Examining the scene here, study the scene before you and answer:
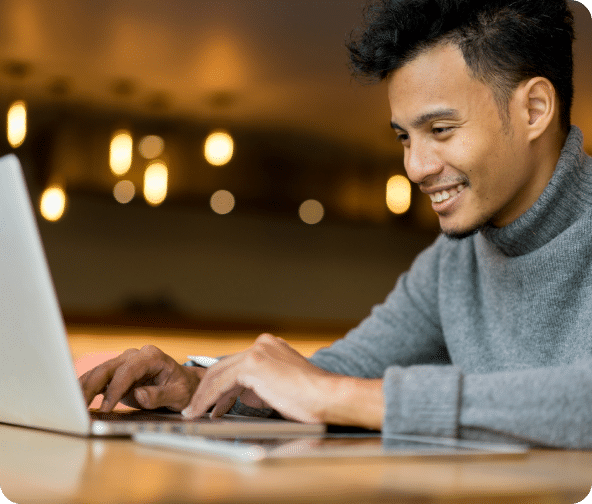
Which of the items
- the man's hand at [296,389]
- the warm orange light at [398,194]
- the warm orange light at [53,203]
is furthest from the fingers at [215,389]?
the warm orange light at [398,194]

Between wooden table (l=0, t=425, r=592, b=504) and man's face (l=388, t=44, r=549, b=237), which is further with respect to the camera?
man's face (l=388, t=44, r=549, b=237)

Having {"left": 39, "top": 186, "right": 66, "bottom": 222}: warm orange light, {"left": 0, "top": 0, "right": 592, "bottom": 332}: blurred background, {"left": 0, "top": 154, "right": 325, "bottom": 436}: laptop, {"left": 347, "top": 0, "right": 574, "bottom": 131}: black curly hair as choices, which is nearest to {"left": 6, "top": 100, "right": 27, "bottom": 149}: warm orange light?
{"left": 0, "top": 0, "right": 592, "bottom": 332}: blurred background

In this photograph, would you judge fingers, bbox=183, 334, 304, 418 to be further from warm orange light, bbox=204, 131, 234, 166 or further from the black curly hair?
warm orange light, bbox=204, 131, 234, 166

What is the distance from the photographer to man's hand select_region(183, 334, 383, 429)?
0.74 meters

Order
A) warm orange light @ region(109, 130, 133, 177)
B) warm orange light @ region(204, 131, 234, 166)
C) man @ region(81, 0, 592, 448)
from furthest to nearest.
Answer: warm orange light @ region(204, 131, 234, 166) → warm orange light @ region(109, 130, 133, 177) → man @ region(81, 0, 592, 448)

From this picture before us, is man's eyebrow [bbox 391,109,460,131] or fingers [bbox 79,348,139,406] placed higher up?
man's eyebrow [bbox 391,109,460,131]

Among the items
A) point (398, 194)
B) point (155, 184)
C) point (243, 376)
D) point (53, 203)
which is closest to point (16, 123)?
point (53, 203)

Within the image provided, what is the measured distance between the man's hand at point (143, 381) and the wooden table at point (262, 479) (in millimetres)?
338

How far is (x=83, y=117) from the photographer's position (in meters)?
3.81

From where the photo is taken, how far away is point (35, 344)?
614 millimetres

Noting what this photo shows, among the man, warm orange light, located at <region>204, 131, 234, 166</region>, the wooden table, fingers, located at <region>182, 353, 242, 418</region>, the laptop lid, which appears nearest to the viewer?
the wooden table

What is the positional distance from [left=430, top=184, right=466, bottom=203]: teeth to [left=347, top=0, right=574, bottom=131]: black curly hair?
14cm

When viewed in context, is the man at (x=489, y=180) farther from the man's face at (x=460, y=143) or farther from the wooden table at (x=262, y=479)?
the wooden table at (x=262, y=479)

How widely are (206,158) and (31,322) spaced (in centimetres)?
354
